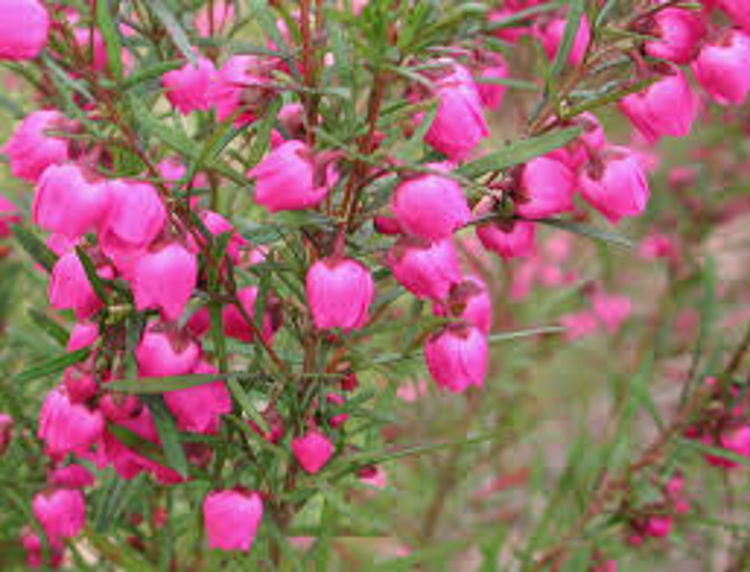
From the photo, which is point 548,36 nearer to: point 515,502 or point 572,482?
point 572,482

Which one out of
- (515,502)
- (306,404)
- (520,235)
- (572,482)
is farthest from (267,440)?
(515,502)

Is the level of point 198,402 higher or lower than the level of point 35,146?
lower

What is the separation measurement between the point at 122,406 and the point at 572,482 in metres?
0.77

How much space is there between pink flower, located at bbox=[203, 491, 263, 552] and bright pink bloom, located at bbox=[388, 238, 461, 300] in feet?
0.77

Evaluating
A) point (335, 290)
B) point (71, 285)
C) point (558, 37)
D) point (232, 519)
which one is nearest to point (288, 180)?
point (335, 290)

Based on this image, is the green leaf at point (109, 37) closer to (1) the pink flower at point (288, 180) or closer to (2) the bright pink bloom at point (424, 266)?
(1) the pink flower at point (288, 180)

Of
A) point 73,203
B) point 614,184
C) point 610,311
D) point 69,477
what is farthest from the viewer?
point 610,311

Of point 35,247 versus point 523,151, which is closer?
point 523,151

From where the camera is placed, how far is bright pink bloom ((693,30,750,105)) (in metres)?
0.61

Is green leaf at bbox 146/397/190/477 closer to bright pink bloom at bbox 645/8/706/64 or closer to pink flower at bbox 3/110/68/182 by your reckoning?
pink flower at bbox 3/110/68/182

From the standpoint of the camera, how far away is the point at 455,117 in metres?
0.56

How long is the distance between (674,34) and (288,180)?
1.10 feet

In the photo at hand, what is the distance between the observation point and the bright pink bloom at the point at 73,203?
516 mm

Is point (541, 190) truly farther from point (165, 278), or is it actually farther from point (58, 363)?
point (58, 363)
